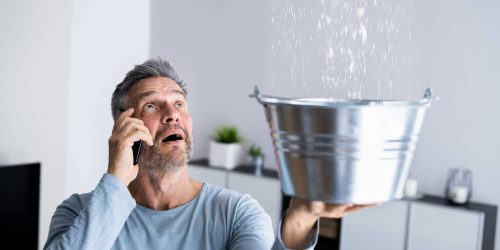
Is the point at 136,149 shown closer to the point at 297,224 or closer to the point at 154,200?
the point at 154,200

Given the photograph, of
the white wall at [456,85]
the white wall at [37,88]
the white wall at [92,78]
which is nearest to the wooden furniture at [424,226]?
the white wall at [456,85]

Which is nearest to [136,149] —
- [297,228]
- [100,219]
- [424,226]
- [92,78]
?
[100,219]

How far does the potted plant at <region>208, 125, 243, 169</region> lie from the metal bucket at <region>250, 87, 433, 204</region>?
378 centimetres

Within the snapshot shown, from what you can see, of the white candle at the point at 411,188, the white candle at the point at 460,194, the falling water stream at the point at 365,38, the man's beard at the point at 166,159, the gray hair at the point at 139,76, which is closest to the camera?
the man's beard at the point at 166,159

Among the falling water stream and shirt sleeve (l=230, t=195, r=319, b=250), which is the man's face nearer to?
shirt sleeve (l=230, t=195, r=319, b=250)

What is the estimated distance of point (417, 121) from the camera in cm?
71

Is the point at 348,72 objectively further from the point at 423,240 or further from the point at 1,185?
the point at 423,240

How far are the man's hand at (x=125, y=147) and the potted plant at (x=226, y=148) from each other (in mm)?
3157

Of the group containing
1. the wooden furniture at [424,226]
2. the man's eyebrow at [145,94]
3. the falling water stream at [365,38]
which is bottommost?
the wooden furniture at [424,226]

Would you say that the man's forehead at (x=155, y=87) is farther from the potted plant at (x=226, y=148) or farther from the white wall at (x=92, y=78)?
the potted plant at (x=226, y=148)

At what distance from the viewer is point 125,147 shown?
1.30 m

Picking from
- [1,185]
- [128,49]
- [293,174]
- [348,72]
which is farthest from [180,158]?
[128,49]

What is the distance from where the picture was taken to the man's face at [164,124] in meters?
1.51

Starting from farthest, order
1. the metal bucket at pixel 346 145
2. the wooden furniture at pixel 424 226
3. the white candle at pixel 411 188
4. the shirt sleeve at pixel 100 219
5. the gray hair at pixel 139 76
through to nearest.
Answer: the white candle at pixel 411 188 < the wooden furniture at pixel 424 226 < the gray hair at pixel 139 76 < the shirt sleeve at pixel 100 219 < the metal bucket at pixel 346 145
